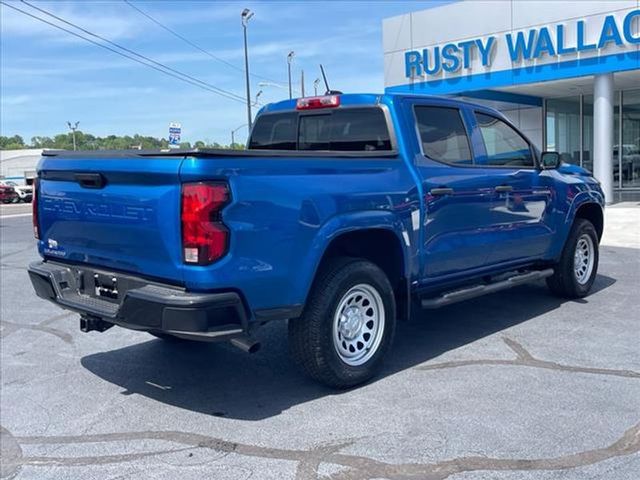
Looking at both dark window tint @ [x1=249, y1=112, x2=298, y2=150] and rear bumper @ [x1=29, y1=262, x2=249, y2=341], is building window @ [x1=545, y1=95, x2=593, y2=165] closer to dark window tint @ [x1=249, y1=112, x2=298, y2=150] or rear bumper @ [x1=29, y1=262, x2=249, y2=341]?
dark window tint @ [x1=249, y1=112, x2=298, y2=150]

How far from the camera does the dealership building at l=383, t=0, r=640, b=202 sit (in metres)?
17.5

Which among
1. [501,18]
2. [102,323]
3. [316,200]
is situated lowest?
[102,323]

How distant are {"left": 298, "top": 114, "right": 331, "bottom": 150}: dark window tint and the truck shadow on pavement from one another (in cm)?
177

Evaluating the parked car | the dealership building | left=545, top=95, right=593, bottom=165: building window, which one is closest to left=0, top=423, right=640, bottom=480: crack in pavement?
the dealership building

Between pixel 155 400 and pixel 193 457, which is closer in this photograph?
pixel 193 457

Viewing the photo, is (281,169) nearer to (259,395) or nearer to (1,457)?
(259,395)

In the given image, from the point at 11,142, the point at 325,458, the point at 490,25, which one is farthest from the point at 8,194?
the point at 11,142

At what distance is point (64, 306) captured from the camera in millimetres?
4625

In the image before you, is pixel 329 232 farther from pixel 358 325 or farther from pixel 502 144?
pixel 502 144

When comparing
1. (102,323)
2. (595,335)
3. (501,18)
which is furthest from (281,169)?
(501,18)

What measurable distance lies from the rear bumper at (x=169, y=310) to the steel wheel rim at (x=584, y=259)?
4754 mm

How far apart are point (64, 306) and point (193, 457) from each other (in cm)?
155

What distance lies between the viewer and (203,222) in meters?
3.78

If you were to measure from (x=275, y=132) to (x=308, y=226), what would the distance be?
215cm
